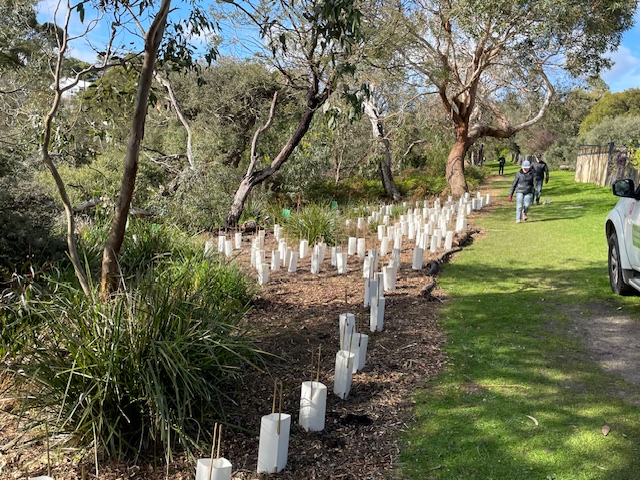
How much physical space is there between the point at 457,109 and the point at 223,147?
909 centimetres

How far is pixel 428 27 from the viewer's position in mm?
18031

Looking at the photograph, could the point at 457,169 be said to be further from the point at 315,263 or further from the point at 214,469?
the point at 214,469

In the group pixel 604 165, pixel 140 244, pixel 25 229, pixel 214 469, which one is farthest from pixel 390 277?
pixel 604 165

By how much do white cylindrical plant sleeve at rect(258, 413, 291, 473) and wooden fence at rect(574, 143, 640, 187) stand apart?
21.1m

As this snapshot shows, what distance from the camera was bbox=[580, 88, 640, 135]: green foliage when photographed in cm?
5931

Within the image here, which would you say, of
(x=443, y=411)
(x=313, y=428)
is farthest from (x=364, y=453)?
(x=443, y=411)

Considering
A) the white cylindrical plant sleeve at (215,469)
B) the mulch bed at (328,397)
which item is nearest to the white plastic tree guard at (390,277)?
the mulch bed at (328,397)

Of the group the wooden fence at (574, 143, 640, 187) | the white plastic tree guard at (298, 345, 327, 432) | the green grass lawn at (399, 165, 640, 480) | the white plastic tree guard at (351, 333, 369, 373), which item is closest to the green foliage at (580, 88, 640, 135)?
the wooden fence at (574, 143, 640, 187)

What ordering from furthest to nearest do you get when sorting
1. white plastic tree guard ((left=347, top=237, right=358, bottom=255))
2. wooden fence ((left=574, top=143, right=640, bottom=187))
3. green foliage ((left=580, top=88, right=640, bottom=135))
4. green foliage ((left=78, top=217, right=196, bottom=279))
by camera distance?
green foliage ((left=580, top=88, right=640, bottom=135))
wooden fence ((left=574, top=143, right=640, bottom=187))
white plastic tree guard ((left=347, top=237, right=358, bottom=255))
green foliage ((left=78, top=217, right=196, bottom=279))

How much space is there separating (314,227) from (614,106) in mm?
61987

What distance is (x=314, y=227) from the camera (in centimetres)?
1010

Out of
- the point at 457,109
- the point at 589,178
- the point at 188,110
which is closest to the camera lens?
the point at 188,110

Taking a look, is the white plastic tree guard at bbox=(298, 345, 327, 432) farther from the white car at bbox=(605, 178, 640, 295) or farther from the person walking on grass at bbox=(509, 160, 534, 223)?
the person walking on grass at bbox=(509, 160, 534, 223)

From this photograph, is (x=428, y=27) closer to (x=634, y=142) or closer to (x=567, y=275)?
(x=634, y=142)
